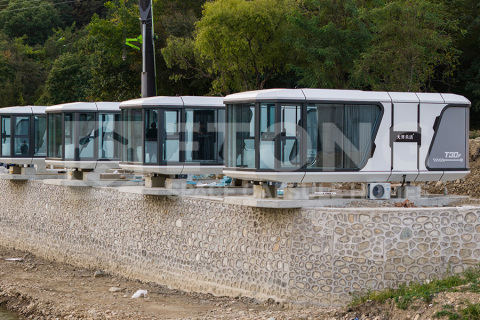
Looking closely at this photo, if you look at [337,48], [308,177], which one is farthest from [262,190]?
[337,48]

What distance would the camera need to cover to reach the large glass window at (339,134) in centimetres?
1577

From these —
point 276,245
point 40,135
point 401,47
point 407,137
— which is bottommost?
point 276,245

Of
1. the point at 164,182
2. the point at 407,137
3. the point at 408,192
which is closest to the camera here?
the point at 407,137

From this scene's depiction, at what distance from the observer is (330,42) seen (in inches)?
1326

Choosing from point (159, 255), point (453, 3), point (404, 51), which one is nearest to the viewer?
point (159, 255)

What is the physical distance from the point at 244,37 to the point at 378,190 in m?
20.9

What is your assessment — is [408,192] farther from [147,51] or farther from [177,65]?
[177,65]

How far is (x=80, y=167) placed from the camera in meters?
23.3

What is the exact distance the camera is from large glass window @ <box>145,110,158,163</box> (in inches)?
758

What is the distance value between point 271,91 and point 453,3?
912 inches

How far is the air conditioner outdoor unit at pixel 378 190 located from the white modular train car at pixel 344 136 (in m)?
0.15

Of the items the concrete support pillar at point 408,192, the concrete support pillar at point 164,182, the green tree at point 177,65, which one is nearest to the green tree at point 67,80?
the green tree at point 177,65

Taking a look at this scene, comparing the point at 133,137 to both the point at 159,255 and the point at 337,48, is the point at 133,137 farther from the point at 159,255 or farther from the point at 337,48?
the point at 337,48

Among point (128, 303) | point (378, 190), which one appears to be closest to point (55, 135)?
point (128, 303)
